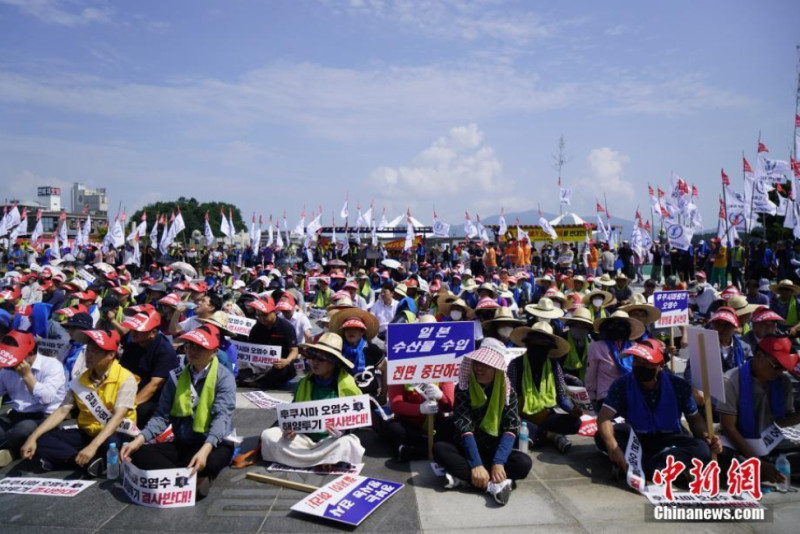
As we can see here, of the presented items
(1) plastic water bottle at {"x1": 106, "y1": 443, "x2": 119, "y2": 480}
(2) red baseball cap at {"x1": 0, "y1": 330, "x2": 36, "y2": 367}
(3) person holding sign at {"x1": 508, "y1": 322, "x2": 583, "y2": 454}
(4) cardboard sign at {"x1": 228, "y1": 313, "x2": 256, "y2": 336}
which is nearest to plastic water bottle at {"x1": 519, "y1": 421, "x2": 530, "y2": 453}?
(3) person holding sign at {"x1": 508, "y1": 322, "x2": 583, "y2": 454}

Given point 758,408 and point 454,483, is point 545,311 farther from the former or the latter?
point 454,483

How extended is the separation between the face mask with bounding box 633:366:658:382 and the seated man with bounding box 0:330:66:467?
6.06m

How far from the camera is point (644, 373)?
5336mm

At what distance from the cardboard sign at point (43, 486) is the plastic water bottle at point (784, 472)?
633cm

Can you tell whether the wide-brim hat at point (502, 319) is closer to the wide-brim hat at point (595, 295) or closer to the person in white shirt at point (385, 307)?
the wide-brim hat at point (595, 295)

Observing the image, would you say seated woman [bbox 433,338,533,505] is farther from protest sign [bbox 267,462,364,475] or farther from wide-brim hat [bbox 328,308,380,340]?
wide-brim hat [bbox 328,308,380,340]

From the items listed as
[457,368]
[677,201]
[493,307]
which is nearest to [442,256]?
[677,201]

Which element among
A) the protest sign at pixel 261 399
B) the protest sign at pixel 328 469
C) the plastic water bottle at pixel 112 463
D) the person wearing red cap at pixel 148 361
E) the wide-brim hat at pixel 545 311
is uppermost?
the wide-brim hat at pixel 545 311

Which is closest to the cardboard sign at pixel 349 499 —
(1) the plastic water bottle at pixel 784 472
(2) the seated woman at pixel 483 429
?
(2) the seated woman at pixel 483 429

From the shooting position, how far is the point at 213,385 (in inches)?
212

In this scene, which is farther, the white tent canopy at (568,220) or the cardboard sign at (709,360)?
the white tent canopy at (568,220)

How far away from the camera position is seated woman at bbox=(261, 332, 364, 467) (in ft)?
18.5

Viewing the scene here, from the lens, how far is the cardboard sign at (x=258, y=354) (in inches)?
352

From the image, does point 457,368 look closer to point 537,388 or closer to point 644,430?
point 537,388
